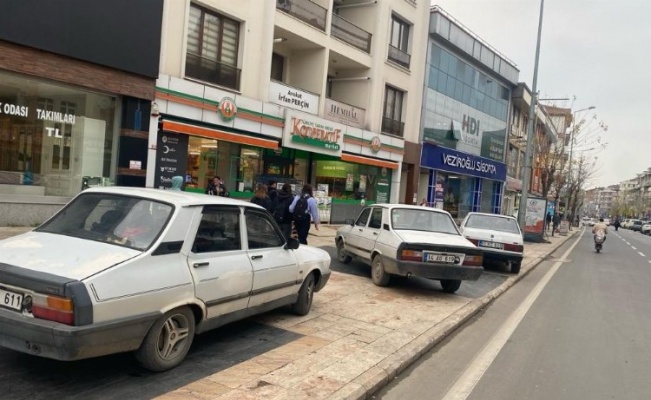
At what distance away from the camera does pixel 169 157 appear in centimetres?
1402

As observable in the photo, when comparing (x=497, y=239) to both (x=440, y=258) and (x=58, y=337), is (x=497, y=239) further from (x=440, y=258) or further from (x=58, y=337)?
(x=58, y=337)

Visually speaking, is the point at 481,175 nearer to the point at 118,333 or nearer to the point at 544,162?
the point at 544,162

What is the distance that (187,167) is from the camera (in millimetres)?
14992

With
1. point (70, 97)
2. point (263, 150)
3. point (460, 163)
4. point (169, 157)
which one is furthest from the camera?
point (460, 163)

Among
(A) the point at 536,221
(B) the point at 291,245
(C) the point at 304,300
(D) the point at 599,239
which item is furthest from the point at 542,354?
(A) the point at 536,221

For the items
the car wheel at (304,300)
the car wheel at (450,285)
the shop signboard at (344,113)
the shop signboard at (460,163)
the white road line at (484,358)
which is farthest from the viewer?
the shop signboard at (460,163)

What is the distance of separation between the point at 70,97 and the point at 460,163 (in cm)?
2351

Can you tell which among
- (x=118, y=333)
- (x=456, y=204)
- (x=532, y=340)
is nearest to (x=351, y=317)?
(x=532, y=340)

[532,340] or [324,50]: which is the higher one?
[324,50]

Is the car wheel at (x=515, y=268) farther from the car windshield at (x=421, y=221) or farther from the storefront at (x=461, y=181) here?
the storefront at (x=461, y=181)

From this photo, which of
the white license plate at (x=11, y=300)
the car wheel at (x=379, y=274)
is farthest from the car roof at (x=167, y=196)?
the car wheel at (x=379, y=274)

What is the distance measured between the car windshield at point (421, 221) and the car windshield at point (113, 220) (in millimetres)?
5412

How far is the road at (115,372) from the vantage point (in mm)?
3670

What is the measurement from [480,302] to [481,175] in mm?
26774
